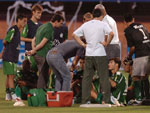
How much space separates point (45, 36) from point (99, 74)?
1.52 m

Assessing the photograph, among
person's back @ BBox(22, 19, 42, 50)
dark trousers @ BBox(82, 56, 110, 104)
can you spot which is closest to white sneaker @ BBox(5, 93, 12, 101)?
person's back @ BBox(22, 19, 42, 50)

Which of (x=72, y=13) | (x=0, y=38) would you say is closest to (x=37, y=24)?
(x=0, y=38)

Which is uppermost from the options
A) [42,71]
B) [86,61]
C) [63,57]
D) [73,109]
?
[63,57]

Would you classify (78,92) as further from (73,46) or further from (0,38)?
(0,38)

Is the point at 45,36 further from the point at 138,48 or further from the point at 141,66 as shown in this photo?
the point at 141,66

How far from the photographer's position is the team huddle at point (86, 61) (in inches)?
511

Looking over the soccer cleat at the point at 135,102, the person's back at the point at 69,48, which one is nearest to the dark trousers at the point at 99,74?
the person's back at the point at 69,48

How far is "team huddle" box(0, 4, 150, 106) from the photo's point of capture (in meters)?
13.0

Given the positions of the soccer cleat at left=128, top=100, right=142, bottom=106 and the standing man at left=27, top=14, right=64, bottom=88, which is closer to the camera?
the standing man at left=27, top=14, right=64, bottom=88

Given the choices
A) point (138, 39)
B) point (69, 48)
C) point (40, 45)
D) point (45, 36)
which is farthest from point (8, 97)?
point (138, 39)

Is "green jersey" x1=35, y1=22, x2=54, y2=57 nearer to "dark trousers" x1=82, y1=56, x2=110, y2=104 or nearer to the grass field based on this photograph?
"dark trousers" x1=82, y1=56, x2=110, y2=104

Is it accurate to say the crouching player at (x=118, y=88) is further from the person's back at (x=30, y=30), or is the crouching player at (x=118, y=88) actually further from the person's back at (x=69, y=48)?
the person's back at (x=30, y=30)

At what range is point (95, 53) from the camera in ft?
42.4

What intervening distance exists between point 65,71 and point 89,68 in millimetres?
565
